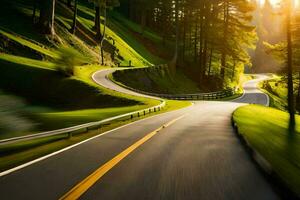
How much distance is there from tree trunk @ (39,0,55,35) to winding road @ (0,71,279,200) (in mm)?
40205

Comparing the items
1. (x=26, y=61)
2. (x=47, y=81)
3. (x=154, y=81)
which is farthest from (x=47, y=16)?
(x=47, y=81)

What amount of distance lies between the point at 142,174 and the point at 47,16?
4635 cm

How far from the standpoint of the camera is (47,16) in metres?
51.6

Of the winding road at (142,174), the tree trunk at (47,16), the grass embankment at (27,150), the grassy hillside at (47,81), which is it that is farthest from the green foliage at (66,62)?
the winding road at (142,174)

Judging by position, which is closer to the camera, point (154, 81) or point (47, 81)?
point (47, 81)

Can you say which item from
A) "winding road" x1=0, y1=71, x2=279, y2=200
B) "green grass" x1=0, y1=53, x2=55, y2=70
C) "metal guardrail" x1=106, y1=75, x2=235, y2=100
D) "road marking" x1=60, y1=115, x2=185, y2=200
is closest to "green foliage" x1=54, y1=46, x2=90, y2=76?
"green grass" x1=0, y1=53, x2=55, y2=70

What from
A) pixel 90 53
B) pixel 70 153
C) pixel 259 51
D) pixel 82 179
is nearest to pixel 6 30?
pixel 90 53

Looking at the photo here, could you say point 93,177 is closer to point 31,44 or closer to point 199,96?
point 31,44

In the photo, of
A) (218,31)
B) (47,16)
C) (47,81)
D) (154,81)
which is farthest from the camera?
(218,31)

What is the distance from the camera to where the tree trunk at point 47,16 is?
165ft

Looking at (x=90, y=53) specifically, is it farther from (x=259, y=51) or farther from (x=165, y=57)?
(x=259, y=51)

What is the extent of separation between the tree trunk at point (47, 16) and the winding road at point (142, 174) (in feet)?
132

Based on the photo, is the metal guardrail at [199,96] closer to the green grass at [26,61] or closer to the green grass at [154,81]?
the green grass at [154,81]

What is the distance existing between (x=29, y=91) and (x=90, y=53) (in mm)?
23166
